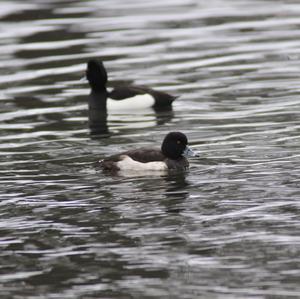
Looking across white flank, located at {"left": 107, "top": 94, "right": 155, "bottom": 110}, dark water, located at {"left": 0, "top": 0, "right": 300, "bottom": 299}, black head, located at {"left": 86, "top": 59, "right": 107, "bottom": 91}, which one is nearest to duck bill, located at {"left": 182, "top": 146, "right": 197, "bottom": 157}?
dark water, located at {"left": 0, "top": 0, "right": 300, "bottom": 299}

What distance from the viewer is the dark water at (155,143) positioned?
1064cm

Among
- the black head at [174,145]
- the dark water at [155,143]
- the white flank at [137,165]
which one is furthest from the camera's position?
the black head at [174,145]

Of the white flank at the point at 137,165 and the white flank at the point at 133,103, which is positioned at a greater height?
the white flank at the point at 133,103

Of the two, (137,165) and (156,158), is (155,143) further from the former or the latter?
(137,165)

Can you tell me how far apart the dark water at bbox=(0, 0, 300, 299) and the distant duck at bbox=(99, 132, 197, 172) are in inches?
8.9

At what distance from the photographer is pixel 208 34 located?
26.2 m

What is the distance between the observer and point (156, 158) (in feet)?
49.6

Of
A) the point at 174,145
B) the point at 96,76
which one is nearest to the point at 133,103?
the point at 96,76

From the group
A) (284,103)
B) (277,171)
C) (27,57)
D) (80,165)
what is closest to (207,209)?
(277,171)

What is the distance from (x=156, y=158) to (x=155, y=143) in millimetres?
2088

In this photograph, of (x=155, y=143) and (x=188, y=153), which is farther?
(x=155, y=143)

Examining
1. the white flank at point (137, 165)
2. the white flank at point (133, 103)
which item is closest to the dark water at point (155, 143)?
the white flank at point (133, 103)

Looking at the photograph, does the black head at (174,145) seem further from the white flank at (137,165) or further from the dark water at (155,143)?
the dark water at (155,143)

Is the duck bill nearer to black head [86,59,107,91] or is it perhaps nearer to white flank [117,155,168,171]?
white flank [117,155,168,171]
